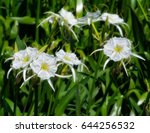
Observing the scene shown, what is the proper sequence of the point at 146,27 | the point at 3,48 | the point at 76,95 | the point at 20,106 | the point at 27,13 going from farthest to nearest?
the point at 27,13 → the point at 146,27 → the point at 3,48 → the point at 20,106 → the point at 76,95

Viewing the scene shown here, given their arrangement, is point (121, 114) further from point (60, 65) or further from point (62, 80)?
point (60, 65)

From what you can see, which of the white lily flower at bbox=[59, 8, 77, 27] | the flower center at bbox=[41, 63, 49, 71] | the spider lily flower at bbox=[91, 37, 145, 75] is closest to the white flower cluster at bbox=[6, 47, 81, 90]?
the flower center at bbox=[41, 63, 49, 71]

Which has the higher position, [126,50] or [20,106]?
[126,50]

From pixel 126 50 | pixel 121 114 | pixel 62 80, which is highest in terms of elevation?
pixel 126 50

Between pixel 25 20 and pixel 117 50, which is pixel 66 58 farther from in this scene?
pixel 25 20

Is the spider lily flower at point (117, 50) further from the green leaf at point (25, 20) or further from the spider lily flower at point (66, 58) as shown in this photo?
the green leaf at point (25, 20)

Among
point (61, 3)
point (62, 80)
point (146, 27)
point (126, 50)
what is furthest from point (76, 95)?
point (61, 3)
